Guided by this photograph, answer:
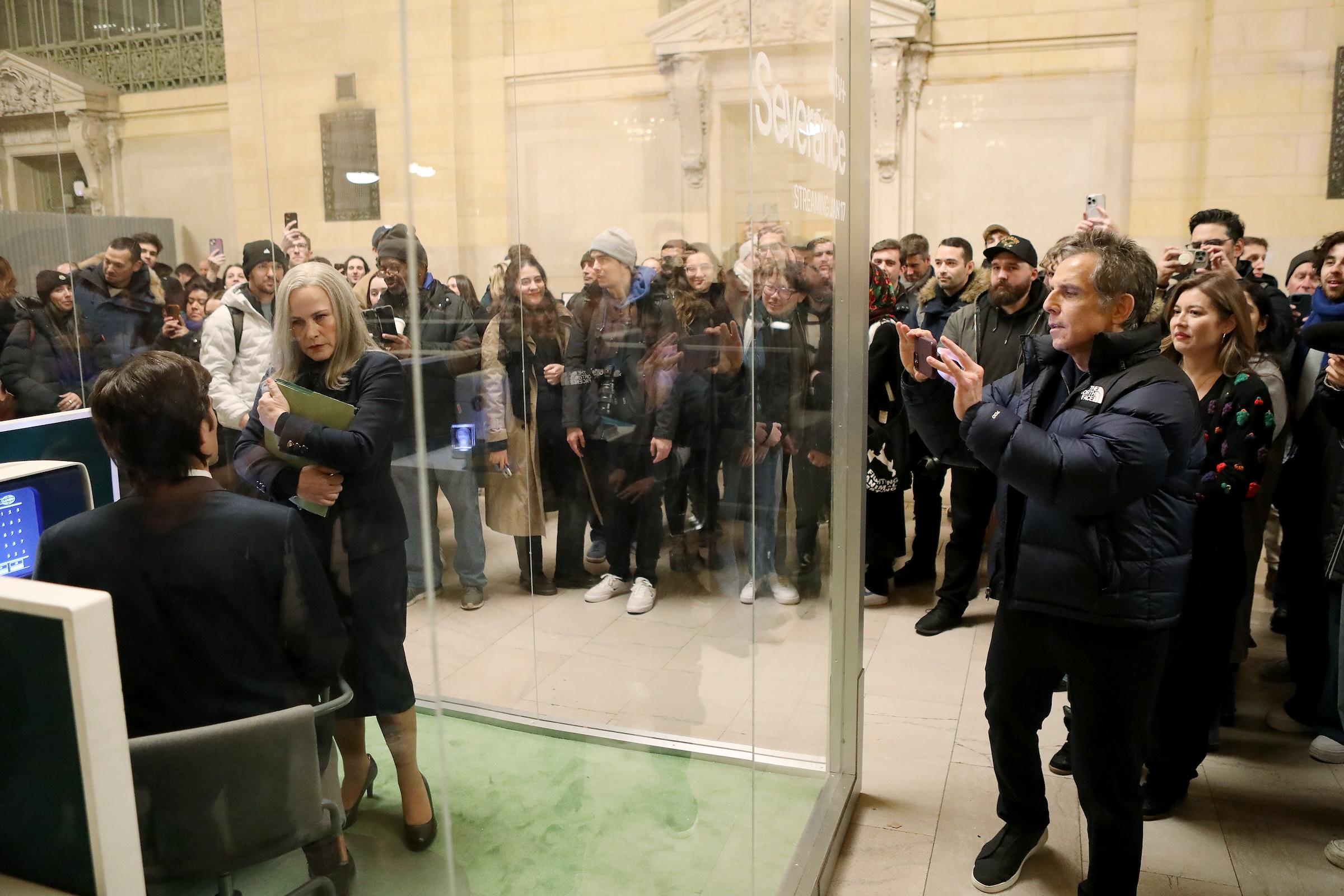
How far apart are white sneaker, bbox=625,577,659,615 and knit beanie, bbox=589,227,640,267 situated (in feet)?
1.52

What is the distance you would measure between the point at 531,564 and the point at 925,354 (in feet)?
4.47

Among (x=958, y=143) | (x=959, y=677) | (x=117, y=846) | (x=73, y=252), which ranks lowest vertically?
(x=959, y=677)

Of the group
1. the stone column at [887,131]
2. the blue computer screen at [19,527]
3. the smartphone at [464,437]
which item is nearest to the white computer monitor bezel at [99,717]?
the blue computer screen at [19,527]

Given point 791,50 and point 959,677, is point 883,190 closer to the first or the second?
point 959,677

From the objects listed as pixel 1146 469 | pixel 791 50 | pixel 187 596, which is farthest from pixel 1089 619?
pixel 187 596

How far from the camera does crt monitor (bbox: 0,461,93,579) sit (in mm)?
894

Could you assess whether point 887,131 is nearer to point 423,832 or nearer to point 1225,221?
point 1225,221

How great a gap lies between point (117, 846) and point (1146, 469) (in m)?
1.79

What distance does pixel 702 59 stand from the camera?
159 centimetres

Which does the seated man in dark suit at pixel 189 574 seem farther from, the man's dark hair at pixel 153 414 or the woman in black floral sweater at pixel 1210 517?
the woman in black floral sweater at pixel 1210 517

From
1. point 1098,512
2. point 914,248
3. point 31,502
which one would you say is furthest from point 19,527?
point 914,248

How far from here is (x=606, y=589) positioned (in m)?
1.41

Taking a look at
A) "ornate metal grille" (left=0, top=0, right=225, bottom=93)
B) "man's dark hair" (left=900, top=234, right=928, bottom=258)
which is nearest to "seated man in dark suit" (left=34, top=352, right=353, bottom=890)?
"ornate metal grille" (left=0, top=0, right=225, bottom=93)

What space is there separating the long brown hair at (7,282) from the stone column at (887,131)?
24.1 feet
